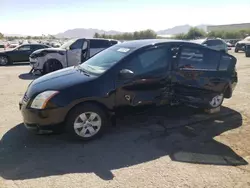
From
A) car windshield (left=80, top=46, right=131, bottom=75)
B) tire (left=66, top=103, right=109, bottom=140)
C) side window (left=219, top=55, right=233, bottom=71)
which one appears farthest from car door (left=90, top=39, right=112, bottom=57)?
tire (left=66, top=103, right=109, bottom=140)

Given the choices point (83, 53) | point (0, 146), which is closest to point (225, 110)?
point (0, 146)

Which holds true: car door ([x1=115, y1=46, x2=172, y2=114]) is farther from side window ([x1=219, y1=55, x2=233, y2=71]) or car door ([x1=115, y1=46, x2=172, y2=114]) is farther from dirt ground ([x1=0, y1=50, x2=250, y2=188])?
side window ([x1=219, y1=55, x2=233, y2=71])

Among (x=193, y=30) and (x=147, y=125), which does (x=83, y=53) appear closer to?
(x=147, y=125)

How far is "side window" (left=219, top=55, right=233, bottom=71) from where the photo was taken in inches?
216

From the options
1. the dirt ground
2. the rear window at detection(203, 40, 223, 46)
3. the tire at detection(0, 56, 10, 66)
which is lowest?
the dirt ground

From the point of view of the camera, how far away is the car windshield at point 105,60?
4491 mm

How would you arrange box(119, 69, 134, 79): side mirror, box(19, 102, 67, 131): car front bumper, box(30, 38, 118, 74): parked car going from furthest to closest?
box(30, 38, 118, 74): parked car
box(119, 69, 134, 79): side mirror
box(19, 102, 67, 131): car front bumper

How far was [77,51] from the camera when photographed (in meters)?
11.0

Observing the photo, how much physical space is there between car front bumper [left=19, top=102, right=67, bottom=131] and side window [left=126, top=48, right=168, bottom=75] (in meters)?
1.39

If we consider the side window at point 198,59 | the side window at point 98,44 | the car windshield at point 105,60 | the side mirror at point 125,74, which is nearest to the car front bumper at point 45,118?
the car windshield at point 105,60

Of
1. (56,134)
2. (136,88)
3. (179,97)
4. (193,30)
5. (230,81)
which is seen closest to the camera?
(56,134)

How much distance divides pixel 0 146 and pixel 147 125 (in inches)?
101

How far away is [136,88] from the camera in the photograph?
449cm

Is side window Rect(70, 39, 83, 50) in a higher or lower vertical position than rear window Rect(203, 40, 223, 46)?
higher
